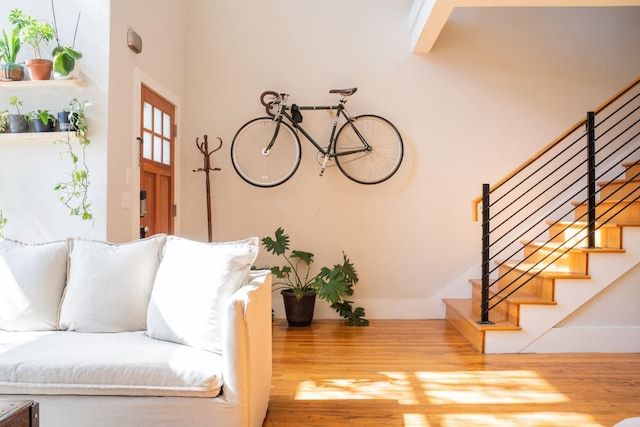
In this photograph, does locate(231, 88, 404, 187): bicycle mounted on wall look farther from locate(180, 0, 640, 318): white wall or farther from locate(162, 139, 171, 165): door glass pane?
locate(162, 139, 171, 165): door glass pane

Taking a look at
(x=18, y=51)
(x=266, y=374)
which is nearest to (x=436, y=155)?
(x=266, y=374)

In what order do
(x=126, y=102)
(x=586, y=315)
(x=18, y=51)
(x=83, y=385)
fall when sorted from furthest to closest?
(x=586, y=315) → (x=126, y=102) → (x=18, y=51) → (x=83, y=385)

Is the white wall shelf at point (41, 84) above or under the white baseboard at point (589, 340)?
above

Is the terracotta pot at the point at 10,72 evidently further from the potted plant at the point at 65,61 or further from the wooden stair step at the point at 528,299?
the wooden stair step at the point at 528,299

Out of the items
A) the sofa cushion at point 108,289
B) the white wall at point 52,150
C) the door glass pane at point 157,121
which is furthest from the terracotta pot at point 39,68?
the sofa cushion at point 108,289

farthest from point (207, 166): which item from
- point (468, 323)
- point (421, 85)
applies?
point (468, 323)

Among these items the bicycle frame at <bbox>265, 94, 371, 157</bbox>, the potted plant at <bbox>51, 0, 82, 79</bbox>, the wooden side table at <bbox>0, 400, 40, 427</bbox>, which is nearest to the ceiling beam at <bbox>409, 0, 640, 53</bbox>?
the bicycle frame at <bbox>265, 94, 371, 157</bbox>

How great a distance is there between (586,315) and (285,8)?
3734mm

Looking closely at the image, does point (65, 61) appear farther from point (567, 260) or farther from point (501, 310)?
point (567, 260)

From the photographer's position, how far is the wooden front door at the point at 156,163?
12.3ft

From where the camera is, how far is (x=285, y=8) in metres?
4.70

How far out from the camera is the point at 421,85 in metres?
4.69

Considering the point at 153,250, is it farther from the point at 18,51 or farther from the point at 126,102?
the point at 18,51

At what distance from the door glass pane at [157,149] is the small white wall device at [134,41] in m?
0.76
